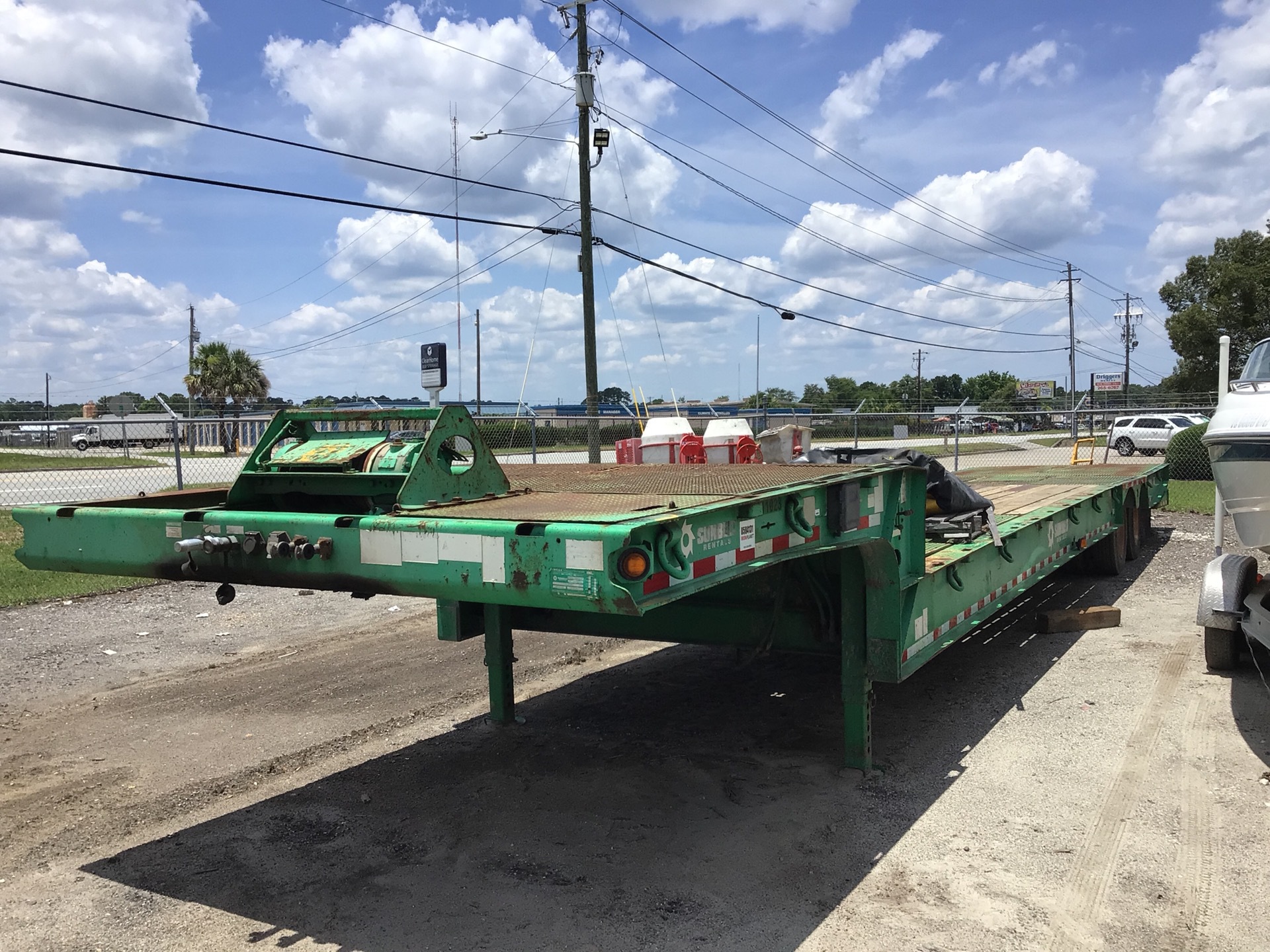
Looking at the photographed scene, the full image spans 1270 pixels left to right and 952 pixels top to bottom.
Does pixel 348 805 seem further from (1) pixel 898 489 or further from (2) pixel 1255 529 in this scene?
(2) pixel 1255 529

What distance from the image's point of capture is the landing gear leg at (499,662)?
5.05 m

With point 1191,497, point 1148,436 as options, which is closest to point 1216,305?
point 1148,436

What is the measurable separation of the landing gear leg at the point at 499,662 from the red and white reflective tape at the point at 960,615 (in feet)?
6.69

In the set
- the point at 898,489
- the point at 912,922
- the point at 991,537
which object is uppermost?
the point at 898,489

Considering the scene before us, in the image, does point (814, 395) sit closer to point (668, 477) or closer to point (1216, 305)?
point (1216, 305)

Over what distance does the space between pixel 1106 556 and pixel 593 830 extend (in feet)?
24.7

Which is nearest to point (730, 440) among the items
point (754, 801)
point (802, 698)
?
point (802, 698)

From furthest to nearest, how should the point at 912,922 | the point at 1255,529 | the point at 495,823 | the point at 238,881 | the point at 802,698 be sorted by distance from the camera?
the point at 802,698
the point at 1255,529
the point at 495,823
the point at 238,881
the point at 912,922

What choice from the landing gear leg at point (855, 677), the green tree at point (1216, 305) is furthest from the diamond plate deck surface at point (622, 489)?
the green tree at point (1216, 305)

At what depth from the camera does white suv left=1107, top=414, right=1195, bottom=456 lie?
97.7 feet

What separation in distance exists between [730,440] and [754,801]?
4659mm

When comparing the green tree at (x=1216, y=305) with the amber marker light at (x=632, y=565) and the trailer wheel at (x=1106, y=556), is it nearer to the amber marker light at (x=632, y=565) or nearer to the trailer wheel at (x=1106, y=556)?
the trailer wheel at (x=1106, y=556)

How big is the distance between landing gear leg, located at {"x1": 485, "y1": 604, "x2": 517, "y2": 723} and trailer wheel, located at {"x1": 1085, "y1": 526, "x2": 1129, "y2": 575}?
671 cm

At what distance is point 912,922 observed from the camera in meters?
3.24
